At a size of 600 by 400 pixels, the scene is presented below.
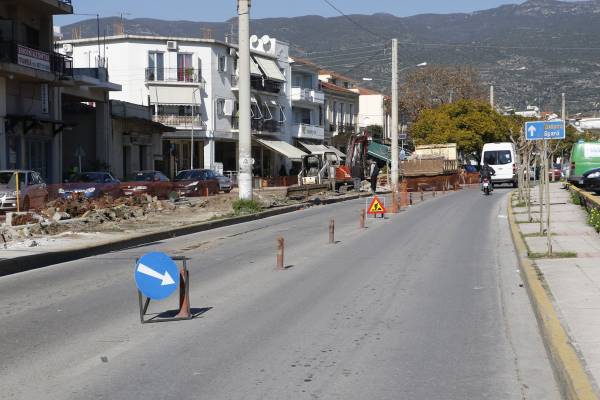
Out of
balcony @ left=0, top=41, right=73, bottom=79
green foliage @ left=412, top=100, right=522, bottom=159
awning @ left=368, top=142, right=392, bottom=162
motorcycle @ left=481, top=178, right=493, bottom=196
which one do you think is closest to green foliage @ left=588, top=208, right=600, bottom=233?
balcony @ left=0, top=41, right=73, bottom=79

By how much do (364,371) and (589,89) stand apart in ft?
371

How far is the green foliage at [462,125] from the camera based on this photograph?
75.7 m

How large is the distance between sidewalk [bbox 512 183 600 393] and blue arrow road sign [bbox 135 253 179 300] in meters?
4.34

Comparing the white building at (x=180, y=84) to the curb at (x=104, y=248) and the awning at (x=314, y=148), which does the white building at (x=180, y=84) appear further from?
the curb at (x=104, y=248)

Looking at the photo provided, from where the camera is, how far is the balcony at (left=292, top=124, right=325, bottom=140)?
7294 cm

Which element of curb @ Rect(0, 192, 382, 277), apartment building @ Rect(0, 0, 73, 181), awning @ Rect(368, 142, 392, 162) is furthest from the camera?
awning @ Rect(368, 142, 392, 162)

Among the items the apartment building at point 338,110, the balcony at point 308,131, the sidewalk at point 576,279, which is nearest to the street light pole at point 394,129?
the sidewalk at point 576,279

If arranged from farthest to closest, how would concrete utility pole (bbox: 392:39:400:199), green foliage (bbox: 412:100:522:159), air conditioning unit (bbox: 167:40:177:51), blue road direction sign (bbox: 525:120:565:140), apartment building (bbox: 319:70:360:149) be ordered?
1. apartment building (bbox: 319:70:360:149)
2. green foliage (bbox: 412:100:522:159)
3. air conditioning unit (bbox: 167:40:177:51)
4. concrete utility pole (bbox: 392:39:400:199)
5. blue road direction sign (bbox: 525:120:565:140)

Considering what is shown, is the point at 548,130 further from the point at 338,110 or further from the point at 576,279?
the point at 338,110

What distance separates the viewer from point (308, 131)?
244 ft

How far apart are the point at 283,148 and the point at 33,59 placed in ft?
110

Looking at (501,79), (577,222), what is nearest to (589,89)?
(501,79)

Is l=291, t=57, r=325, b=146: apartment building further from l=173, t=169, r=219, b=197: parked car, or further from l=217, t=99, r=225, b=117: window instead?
l=173, t=169, r=219, b=197: parked car

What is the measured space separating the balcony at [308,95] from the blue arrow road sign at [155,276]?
212ft
